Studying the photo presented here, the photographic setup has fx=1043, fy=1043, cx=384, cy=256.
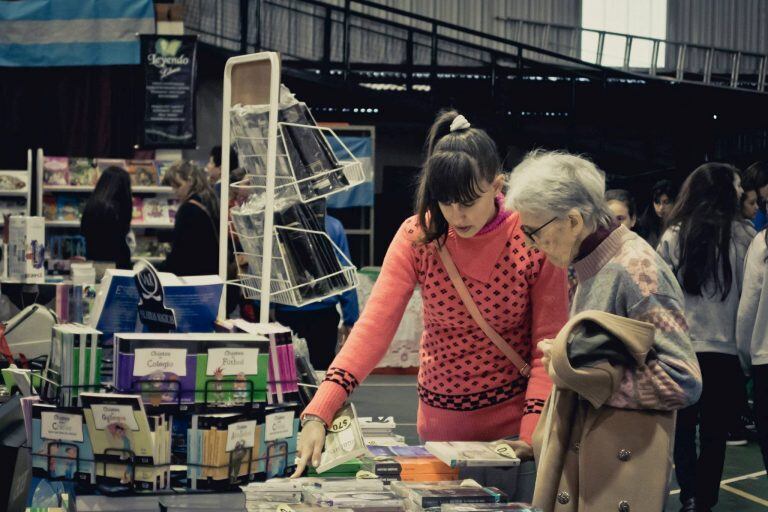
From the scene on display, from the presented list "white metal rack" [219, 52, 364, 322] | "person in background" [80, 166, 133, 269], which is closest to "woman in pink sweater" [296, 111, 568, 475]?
"white metal rack" [219, 52, 364, 322]

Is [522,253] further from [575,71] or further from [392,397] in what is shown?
[575,71]

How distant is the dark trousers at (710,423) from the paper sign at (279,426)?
2915 mm

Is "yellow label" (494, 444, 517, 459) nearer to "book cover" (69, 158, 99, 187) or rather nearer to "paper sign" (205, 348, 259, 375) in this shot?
"paper sign" (205, 348, 259, 375)

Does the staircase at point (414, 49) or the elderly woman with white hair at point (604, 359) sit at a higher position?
the staircase at point (414, 49)

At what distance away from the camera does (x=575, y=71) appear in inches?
550

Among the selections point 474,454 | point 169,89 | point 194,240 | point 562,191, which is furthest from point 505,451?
point 169,89

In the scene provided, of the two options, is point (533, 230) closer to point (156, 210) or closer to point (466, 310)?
point (466, 310)

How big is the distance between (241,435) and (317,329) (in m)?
3.21

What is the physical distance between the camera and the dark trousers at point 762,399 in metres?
4.59

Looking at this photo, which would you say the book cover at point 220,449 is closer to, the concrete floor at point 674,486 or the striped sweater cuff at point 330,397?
the striped sweater cuff at point 330,397

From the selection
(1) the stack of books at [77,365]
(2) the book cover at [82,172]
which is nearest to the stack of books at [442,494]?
(1) the stack of books at [77,365]

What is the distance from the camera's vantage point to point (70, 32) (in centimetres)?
1125

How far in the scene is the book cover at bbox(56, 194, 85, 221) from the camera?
10.5 meters

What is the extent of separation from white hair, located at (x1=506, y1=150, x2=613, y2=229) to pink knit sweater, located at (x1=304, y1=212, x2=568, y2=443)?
0.32 metres
